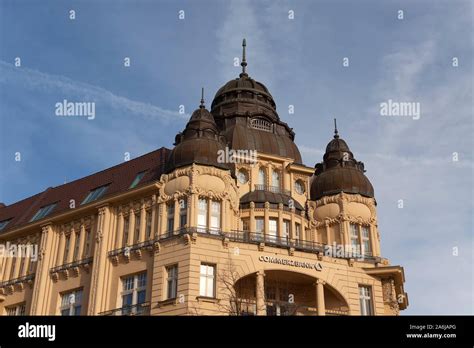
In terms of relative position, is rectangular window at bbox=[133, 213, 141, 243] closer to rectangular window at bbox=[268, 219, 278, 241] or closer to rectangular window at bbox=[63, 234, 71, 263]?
rectangular window at bbox=[63, 234, 71, 263]

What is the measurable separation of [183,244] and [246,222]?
797 centimetres

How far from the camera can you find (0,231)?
58.7 m

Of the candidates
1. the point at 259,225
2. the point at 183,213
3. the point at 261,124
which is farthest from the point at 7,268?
the point at 261,124

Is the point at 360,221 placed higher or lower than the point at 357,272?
higher

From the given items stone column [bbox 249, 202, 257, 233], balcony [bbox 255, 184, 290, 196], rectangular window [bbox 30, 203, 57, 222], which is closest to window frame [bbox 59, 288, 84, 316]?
rectangular window [bbox 30, 203, 57, 222]

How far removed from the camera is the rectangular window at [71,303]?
4909 centimetres

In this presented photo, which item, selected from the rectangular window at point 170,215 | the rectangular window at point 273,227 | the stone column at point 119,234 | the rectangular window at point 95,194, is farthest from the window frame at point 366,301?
the rectangular window at point 95,194

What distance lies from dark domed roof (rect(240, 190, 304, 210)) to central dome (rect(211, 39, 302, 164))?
415cm

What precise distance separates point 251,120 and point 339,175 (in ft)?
29.7

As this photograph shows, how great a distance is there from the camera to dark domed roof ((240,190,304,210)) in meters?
51.6

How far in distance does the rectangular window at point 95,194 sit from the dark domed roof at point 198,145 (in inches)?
301
